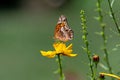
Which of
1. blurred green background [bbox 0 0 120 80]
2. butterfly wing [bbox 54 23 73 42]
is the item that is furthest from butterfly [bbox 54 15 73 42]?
blurred green background [bbox 0 0 120 80]

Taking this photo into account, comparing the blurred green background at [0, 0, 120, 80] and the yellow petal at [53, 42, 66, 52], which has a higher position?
the blurred green background at [0, 0, 120, 80]

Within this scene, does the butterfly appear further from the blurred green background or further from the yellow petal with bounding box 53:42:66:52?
the blurred green background

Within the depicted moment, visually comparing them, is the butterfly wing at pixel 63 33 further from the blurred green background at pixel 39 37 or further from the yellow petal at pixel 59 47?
the blurred green background at pixel 39 37

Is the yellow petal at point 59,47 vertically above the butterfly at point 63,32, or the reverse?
the butterfly at point 63,32

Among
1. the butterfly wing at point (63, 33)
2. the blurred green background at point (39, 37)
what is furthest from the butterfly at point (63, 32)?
the blurred green background at point (39, 37)

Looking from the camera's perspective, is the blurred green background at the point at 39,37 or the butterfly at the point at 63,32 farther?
the blurred green background at the point at 39,37

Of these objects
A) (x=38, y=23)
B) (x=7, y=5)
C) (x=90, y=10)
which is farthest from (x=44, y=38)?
(x=7, y=5)

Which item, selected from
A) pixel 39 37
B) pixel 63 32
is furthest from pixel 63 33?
pixel 39 37

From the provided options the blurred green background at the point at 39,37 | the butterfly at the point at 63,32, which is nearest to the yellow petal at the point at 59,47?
the butterfly at the point at 63,32
